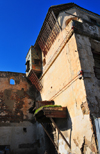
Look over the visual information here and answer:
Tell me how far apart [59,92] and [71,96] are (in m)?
1.33

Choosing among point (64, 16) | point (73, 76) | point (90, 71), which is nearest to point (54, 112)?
point (73, 76)

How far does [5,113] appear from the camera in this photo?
34.8 ft

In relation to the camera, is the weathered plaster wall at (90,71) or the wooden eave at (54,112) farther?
the wooden eave at (54,112)

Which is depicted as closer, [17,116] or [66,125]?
[66,125]

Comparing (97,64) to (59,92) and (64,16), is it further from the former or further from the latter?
(64,16)

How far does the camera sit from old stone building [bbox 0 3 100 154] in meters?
5.44

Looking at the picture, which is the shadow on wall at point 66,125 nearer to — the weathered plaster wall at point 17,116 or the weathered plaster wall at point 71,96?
the weathered plaster wall at point 71,96

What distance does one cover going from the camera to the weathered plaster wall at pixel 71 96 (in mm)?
5125

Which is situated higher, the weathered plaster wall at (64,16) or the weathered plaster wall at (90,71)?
the weathered plaster wall at (64,16)

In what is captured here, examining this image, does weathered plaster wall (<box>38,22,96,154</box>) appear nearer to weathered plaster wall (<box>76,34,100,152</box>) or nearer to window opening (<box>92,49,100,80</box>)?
weathered plaster wall (<box>76,34,100,152</box>)

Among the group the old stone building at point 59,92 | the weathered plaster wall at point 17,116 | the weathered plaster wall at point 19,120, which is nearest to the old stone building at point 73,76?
the old stone building at point 59,92

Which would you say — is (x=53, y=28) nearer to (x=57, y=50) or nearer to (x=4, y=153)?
(x=57, y=50)

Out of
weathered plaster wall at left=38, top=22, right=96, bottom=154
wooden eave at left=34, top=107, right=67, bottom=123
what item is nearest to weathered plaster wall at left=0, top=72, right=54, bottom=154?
weathered plaster wall at left=38, top=22, right=96, bottom=154

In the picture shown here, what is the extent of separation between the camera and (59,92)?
7570 mm
